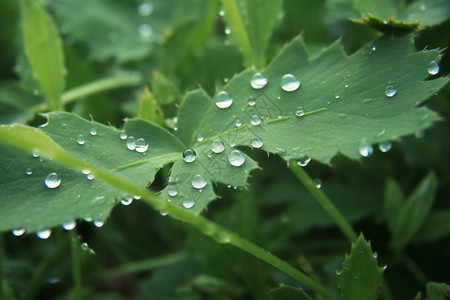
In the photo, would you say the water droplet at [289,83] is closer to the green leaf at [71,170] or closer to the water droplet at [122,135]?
the green leaf at [71,170]

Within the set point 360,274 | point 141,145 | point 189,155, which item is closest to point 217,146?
point 189,155

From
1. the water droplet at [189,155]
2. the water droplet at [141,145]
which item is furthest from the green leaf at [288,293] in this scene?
the water droplet at [141,145]

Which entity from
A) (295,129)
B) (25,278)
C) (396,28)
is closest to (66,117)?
(295,129)

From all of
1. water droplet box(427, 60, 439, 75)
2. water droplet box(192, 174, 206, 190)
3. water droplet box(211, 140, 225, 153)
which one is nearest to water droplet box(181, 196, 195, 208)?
water droplet box(192, 174, 206, 190)

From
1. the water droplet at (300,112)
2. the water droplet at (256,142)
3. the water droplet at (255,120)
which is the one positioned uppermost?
the water droplet at (300,112)

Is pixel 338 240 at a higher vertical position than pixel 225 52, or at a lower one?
lower

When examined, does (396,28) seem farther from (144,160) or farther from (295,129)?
(144,160)

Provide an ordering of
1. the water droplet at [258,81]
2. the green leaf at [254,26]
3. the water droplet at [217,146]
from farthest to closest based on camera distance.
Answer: the green leaf at [254,26]
the water droplet at [258,81]
the water droplet at [217,146]
